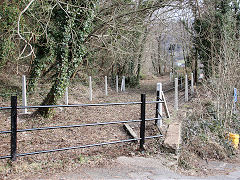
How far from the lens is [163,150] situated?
15.5 feet

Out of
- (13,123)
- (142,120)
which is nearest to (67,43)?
(142,120)

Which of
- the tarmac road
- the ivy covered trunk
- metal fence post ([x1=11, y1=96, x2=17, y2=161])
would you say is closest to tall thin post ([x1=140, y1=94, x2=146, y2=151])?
the tarmac road

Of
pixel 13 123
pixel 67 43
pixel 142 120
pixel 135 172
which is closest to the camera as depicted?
pixel 13 123

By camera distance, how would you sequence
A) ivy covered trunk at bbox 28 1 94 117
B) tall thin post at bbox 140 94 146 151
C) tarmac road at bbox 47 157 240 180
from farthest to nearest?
ivy covered trunk at bbox 28 1 94 117 → tall thin post at bbox 140 94 146 151 → tarmac road at bbox 47 157 240 180

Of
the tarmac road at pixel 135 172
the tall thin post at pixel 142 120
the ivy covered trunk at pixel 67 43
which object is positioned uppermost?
the ivy covered trunk at pixel 67 43

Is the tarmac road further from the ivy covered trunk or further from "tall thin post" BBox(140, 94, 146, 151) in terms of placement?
the ivy covered trunk

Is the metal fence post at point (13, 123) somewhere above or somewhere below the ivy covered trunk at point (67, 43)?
below

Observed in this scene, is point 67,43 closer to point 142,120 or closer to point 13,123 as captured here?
point 142,120

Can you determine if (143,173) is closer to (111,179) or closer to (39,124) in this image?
(111,179)

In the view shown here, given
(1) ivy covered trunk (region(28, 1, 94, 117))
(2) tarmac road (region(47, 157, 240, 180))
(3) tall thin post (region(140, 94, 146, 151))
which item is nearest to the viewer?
(2) tarmac road (region(47, 157, 240, 180))

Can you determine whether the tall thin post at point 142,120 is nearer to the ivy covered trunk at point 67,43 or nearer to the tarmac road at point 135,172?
the tarmac road at point 135,172

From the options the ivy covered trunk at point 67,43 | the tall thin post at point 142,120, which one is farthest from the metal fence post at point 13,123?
the ivy covered trunk at point 67,43

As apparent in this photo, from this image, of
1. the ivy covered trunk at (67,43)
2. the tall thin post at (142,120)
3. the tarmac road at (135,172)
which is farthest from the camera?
the ivy covered trunk at (67,43)

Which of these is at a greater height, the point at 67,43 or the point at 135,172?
the point at 67,43
